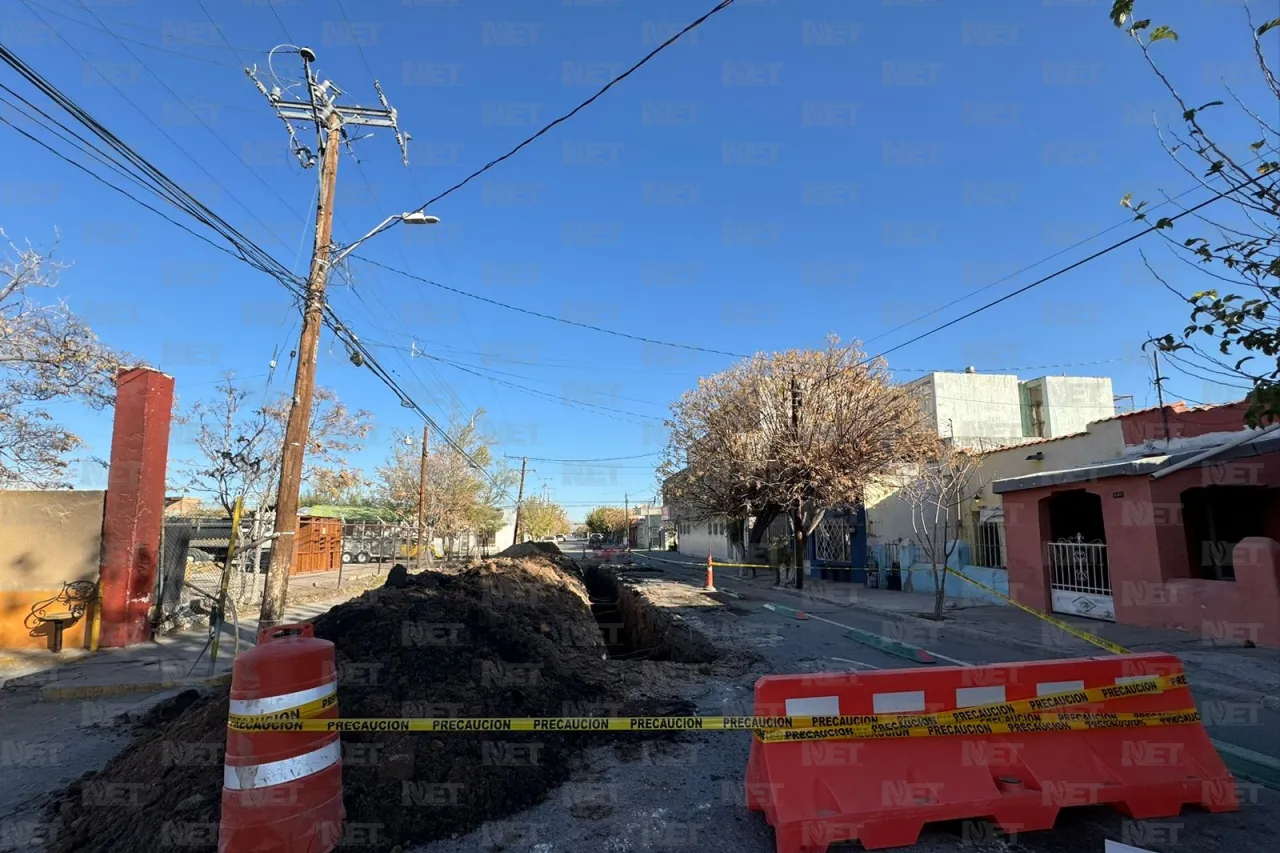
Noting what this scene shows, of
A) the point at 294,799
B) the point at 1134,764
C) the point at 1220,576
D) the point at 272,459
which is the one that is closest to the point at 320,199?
the point at 294,799

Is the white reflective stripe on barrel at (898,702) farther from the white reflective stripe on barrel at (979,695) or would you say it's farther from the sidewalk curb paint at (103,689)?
the sidewalk curb paint at (103,689)

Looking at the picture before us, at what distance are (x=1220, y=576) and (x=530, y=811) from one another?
17.3 meters

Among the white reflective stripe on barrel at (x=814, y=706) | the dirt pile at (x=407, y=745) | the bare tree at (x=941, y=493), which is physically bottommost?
the dirt pile at (x=407, y=745)

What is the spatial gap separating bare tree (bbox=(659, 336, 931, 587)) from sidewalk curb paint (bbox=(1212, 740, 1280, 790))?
16.1 m

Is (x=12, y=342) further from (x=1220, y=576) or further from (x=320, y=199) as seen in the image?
(x=1220, y=576)

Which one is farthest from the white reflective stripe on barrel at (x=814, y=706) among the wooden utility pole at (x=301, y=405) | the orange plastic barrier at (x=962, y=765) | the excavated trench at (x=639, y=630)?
the wooden utility pole at (x=301, y=405)

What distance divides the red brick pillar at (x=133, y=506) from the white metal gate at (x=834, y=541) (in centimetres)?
2301

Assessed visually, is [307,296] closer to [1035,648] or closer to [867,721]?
[867,721]

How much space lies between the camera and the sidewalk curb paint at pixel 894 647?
894cm

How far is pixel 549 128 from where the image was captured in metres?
8.91

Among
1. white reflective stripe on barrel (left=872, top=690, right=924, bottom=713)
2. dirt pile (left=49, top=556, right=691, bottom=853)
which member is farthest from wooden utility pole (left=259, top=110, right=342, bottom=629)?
white reflective stripe on barrel (left=872, top=690, right=924, bottom=713)

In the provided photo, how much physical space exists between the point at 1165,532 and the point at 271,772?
14342mm

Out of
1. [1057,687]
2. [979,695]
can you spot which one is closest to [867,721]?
[979,695]

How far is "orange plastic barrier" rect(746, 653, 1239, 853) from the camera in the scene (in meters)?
3.67
